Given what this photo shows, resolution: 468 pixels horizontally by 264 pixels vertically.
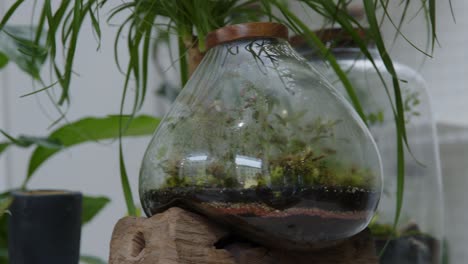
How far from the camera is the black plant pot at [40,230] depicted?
2.43ft

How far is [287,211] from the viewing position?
0.49 meters

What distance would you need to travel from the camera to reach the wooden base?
511mm

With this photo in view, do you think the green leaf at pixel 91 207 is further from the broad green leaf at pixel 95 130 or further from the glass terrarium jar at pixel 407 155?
the glass terrarium jar at pixel 407 155

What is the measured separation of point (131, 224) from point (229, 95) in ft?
0.52

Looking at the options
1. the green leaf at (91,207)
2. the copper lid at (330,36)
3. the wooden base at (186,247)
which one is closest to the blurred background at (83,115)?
the green leaf at (91,207)

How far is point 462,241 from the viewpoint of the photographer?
4.49 ft

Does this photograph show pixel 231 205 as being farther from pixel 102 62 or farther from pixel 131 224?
pixel 102 62

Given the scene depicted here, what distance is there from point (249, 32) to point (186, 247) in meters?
0.22

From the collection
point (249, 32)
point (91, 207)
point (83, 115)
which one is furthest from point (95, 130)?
point (83, 115)

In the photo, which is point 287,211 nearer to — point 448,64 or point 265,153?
point 265,153

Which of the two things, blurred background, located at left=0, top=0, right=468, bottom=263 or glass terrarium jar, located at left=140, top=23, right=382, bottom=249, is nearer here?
glass terrarium jar, located at left=140, top=23, right=382, bottom=249

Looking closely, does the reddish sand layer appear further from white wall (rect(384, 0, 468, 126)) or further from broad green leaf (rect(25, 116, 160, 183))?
white wall (rect(384, 0, 468, 126))

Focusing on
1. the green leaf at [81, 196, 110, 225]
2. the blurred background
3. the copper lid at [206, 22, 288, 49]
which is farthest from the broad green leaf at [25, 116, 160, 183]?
the blurred background

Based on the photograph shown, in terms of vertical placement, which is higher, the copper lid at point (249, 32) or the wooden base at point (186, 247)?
the copper lid at point (249, 32)
